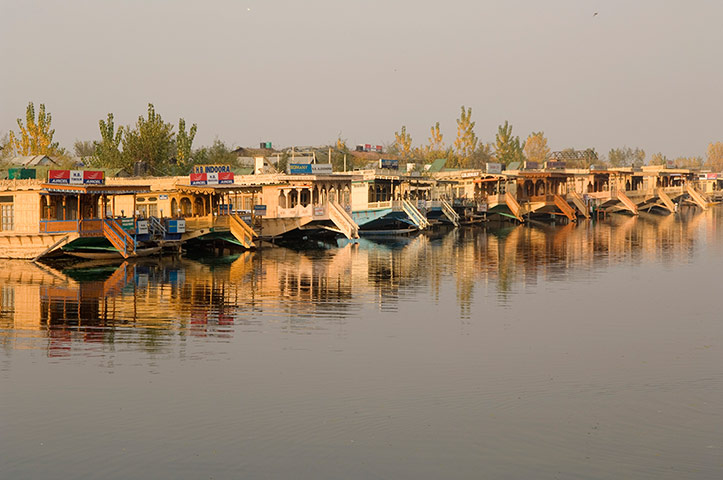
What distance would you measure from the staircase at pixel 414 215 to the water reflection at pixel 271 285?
8.38 meters

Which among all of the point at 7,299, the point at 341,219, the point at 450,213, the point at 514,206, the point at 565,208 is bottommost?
the point at 7,299

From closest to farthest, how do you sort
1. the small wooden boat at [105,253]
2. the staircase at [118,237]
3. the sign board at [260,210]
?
the staircase at [118,237]
the small wooden boat at [105,253]
the sign board at [260,210]

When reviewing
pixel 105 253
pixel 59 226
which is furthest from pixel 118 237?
pixel 59 226

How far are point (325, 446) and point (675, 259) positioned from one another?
39.1 metres

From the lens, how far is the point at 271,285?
3541 cm

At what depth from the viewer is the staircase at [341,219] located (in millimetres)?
60031

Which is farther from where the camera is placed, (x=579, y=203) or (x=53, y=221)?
(x=579, y=203)

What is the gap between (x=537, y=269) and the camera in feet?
140

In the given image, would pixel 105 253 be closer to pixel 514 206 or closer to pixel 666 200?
pixel 514 206

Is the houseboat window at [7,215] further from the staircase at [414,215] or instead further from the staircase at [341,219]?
the staircase at [414,215]

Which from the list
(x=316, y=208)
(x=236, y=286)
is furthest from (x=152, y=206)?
(x=236, y=286)

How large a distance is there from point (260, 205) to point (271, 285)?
23.9 metres

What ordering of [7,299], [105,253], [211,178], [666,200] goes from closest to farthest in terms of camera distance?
[7,299]
[105,253]
[211,178]
[666,200]

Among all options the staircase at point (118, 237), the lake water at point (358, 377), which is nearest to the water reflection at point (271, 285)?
the lake water at point (358, 377)
